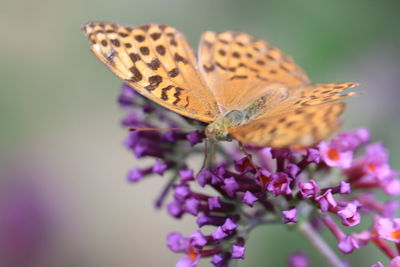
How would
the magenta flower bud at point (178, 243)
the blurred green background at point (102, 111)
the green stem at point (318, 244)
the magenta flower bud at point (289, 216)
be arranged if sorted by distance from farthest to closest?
the blurred green background at point (102, 111) → the green stem at point (318, 244) → the magenta flower bud at point (178, 243) → the magenta flower bud at point (289, 216)

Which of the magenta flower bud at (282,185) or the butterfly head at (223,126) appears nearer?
the magenta flower bud at (282,185)

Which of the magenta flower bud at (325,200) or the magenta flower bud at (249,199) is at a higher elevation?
the magenta flower bud at (249,199)

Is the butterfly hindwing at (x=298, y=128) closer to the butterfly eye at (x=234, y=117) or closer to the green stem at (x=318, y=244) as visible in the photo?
the butterfly eye at (x=234, y=117)

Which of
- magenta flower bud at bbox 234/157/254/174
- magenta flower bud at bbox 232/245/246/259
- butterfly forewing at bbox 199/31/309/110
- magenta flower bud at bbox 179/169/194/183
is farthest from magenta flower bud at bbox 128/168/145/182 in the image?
magenta flower bud at bbox 232/245/246/259

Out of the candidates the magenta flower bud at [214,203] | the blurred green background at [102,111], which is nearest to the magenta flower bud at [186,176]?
the magenta flower bud at [214,203]

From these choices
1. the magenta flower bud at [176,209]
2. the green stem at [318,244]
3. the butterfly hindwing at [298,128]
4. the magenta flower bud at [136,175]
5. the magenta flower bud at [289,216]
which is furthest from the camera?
the magenta flower bud at [136,175]

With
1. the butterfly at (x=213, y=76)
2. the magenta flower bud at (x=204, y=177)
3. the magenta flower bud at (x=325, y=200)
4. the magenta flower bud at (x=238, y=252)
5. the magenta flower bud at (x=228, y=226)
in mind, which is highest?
the butterfly at (x=213, y=76)

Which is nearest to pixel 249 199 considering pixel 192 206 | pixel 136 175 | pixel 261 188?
pixel 261 188

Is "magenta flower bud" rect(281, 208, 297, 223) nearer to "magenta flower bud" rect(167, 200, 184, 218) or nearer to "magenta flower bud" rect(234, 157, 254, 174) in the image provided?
"magenta flower bud" rect(234, 157, 254, 174)

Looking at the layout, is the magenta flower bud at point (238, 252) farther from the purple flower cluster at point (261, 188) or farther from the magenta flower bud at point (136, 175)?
the magenta flower bud at point (136, 175)
